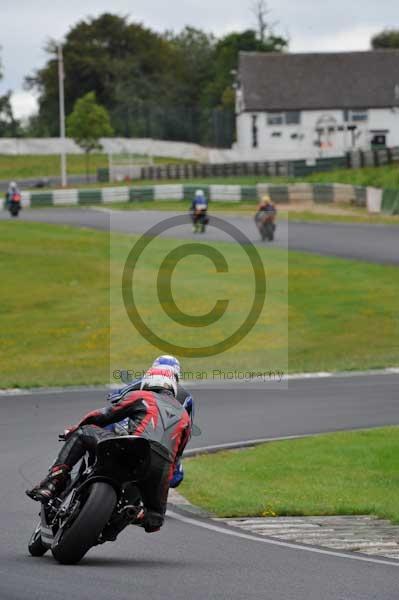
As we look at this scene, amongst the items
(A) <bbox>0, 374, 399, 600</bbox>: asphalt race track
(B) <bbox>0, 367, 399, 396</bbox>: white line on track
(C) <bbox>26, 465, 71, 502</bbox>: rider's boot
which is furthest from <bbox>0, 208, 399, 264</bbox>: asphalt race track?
(C) <bbox>26, 465, 71, 502</bbox>: rider's boot

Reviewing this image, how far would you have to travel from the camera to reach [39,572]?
8039 millimetres

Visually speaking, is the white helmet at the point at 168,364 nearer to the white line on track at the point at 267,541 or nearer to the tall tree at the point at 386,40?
the white line on track at the point at 267,541

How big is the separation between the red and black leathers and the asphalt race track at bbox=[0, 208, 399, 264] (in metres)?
28.5

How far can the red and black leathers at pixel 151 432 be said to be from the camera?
8680mm

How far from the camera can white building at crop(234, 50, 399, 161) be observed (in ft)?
298

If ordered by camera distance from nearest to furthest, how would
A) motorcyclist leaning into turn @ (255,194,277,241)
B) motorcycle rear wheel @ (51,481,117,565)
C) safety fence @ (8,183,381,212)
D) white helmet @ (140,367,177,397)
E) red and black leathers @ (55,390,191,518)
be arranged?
motorcycle rear wheel @ (51,481,117,565)
red and black leathers @ (55,390,191,518)
white helmet @ (140,367,177,397)
motorcyclist leaning into turn @ (255,194,277,241)
safety fence @ (8,183,381,212)

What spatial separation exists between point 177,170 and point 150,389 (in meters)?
65.0

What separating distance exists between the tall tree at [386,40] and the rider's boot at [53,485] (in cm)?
12000

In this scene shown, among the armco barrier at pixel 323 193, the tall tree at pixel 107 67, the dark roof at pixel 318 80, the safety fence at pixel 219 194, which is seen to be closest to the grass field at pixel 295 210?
the safety fence at pixel 219 194

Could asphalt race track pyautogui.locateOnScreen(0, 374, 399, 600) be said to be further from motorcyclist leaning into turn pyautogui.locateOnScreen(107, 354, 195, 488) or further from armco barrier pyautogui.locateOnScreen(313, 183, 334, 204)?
armco barrier pyautogui.locateOnScreen(313, 183, 334, 204)

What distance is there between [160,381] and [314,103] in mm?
83462

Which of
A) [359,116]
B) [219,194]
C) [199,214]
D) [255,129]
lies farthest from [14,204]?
[359,116]

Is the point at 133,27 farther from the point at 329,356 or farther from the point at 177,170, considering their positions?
the point at 329,356

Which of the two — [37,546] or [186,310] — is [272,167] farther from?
[37,546]
